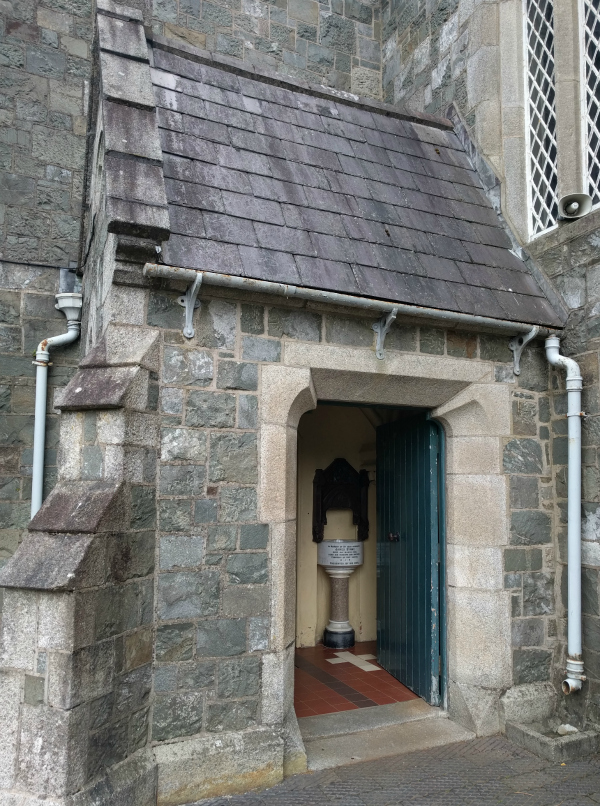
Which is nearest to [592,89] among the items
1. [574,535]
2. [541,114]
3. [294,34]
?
[541,114]

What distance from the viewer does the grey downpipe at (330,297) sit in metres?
3.72

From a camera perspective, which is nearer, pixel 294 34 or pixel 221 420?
pixel 221 420

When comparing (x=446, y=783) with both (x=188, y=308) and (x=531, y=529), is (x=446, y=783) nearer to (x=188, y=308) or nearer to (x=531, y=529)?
(x=531, y=529)

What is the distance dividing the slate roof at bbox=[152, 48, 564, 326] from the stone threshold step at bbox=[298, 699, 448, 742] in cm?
309

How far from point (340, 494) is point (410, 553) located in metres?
1.66

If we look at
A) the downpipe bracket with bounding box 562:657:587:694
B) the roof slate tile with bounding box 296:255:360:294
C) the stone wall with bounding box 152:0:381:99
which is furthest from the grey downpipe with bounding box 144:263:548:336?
the stone wall with bounding box 152:0:381:99

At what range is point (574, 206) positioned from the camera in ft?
16.2

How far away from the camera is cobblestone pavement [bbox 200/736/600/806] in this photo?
366cm

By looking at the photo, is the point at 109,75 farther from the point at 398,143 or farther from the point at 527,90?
the point at 527,90

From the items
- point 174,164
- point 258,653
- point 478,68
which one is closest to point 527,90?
point 478,68

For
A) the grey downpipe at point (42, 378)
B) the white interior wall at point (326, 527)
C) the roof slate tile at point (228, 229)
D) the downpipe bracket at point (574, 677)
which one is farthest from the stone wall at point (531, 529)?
the grey downpipe at point (42, 378)

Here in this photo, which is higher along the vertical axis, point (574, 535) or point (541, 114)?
point (541, 114)

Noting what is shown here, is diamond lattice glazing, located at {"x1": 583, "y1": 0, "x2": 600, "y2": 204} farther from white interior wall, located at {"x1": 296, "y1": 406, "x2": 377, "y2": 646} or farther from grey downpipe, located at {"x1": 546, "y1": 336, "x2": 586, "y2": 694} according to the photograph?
white interior wall, located at {"x1": 296, "y1": 406, "x2": 377, "y2": 646}

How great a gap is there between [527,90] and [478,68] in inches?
21.9
